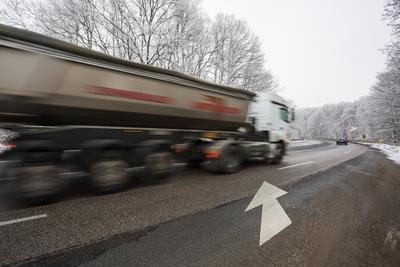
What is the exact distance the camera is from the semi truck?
12.5 feet

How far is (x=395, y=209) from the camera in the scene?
4.87 meters

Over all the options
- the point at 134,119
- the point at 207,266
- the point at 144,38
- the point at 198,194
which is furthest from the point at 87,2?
the point at 207,266

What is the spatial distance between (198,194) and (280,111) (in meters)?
6.71

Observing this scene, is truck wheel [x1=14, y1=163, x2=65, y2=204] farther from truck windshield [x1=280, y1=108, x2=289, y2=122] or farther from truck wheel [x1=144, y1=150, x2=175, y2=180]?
truck windshield [x1=280, y1=108, x2=289, y2=122]

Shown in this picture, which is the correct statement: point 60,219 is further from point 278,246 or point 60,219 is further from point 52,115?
point 278,246

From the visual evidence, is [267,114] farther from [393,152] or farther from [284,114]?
[393,152]

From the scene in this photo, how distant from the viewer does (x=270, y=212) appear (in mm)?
4219

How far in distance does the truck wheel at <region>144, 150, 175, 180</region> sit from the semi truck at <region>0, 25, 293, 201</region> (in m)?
0.03

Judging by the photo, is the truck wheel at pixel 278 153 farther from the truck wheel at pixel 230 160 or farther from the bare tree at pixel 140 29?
the bare tree at pixel 140 29

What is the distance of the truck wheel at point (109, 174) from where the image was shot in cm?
475

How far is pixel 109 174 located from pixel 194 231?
2593 mm

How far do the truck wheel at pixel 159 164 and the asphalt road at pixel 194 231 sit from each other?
45cm

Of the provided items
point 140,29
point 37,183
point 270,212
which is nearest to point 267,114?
point 270,212

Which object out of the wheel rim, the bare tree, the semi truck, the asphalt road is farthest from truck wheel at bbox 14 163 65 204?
the bare tree
